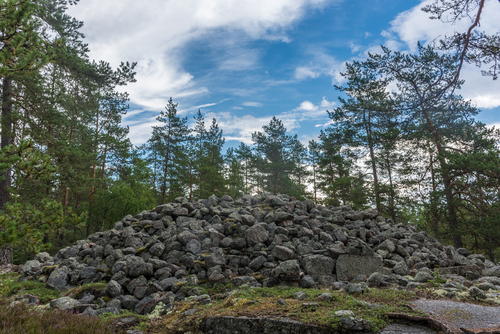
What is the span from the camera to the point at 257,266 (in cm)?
740

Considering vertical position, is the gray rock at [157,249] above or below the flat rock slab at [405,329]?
above

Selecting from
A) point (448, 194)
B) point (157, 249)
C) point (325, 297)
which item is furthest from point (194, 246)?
point (448, 194)

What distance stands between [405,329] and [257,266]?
4.16 metres

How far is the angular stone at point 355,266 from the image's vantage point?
7215 millimetres

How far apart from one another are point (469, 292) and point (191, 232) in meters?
6.93

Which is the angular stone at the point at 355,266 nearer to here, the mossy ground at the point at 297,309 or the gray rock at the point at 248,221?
the mossy ground at the point at 297,309

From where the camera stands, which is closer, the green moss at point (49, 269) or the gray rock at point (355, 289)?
the gray rock at point (355, 289)

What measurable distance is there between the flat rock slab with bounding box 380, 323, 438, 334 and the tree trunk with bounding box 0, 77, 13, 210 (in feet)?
45.1

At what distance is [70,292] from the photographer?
6910 mm

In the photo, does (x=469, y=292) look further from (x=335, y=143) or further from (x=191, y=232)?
(x=335, y=143)

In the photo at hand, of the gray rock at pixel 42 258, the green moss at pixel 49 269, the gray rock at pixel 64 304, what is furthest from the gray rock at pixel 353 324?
the gray rock at pixel 42 258

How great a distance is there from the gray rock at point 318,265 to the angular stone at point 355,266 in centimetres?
22

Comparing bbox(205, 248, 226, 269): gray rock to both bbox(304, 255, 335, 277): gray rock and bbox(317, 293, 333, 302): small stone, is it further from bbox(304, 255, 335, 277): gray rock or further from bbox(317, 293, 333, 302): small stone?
bbox(317, 293, 333, 302): small stone

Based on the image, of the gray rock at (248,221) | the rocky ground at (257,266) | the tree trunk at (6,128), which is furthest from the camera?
the tree trunk at (6,128)
